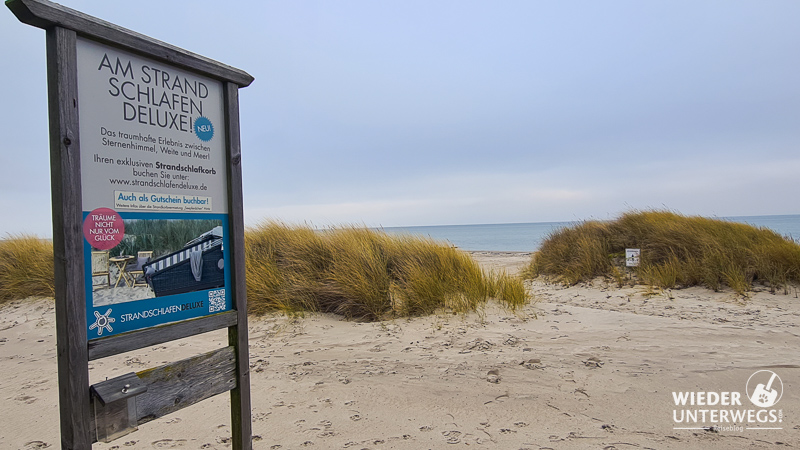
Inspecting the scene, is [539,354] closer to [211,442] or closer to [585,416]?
[585,416]

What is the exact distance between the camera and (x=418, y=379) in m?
4.06

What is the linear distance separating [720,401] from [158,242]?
4.36 meters

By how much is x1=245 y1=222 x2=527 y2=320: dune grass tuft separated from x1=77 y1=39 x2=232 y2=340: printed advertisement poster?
3.73m

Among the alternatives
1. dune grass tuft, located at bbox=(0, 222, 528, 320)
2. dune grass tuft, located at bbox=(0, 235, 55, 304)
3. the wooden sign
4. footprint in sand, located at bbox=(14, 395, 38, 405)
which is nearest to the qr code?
footprint in sand, located at bbox=(14, 395, 38, 405)

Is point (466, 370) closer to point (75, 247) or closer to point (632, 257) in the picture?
point (75, 247)

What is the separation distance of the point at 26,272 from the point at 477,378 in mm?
10033

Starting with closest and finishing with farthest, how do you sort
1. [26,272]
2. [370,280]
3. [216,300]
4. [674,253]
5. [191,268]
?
1. [191,268]
2. [216,300]
3. [370,280]
4. [674,253]
5. [26,272]

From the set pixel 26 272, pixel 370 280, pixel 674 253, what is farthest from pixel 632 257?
pixel 26 272

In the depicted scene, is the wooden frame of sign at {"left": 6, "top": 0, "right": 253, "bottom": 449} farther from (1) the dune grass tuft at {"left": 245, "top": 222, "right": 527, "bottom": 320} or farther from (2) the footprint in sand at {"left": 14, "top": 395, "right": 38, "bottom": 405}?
(1) the dune grass tuft at {"left": 245, "top": 222, "right": 527, "bottom": 320}

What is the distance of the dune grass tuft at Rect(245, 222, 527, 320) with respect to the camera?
633 cm

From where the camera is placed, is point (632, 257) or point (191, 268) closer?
point (191, 268)

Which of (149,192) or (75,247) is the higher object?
(149,192)

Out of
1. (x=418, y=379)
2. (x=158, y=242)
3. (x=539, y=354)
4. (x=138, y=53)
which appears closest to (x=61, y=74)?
(x=138, y=53)

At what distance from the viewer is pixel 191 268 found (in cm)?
254
